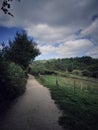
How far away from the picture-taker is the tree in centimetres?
3631

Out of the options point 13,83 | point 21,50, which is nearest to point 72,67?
point 21,50

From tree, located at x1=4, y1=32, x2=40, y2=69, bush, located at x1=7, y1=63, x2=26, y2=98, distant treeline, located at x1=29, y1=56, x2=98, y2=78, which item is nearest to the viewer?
bush, located at x1=7, y1=63, x2=26, y2=98

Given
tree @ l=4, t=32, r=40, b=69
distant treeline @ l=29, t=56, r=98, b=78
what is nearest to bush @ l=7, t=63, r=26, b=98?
tree @ l=4, t=32, r=40, b=69

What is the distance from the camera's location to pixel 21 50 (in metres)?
37.6

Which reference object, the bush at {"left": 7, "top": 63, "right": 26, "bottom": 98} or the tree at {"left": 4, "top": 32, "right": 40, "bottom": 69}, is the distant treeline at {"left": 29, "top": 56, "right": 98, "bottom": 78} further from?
the bush at {"left": 7, "top": 63, "right": 26, "bottom": 98}

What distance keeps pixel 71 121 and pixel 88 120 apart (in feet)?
3.00

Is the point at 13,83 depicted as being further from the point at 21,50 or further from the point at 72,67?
the point at 72,67

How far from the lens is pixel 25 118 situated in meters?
8.20

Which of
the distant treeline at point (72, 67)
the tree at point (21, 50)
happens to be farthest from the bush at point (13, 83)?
the distant treeline at point (72, 67)

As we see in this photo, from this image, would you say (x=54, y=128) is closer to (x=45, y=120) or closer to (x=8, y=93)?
(x=45, y=120)

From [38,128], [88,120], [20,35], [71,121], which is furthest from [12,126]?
[20,35]

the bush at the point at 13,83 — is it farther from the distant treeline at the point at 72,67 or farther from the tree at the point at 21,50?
the distant treeline at the point at 72,67

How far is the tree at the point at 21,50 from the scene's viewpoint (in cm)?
3631

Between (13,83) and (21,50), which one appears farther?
(21,50)
